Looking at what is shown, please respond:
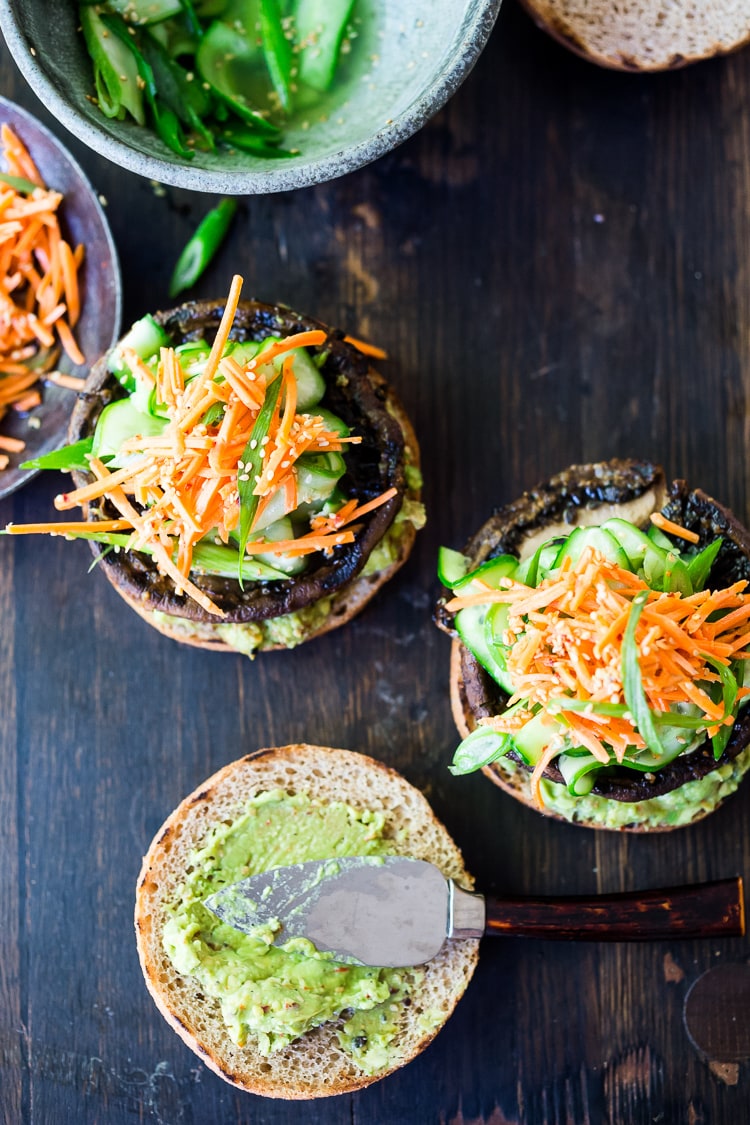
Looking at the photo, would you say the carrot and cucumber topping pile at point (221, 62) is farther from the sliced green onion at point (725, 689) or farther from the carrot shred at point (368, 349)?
the sliced green onion at point (725, 689)

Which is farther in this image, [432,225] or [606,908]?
[432,225]

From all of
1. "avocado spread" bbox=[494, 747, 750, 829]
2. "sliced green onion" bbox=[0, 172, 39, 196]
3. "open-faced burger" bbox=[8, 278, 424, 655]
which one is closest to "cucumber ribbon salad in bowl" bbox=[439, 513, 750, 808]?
"avocado spread" bbox=[494, 747, 750, 829]

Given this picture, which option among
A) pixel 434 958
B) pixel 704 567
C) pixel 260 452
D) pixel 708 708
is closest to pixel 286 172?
pixel 260 452

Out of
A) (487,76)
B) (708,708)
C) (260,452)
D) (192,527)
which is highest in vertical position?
(487,76)

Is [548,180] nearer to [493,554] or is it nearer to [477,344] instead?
[477,344]

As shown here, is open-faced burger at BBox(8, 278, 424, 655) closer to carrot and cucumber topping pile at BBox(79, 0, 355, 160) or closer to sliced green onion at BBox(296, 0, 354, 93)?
carrot and cucumber topping pile at BBox(79, 0, 355, 160)

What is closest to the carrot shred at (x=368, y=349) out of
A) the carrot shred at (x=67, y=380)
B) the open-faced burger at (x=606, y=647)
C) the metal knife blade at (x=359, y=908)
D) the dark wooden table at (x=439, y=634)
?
the dark wooden table at (x=439, y=634)
